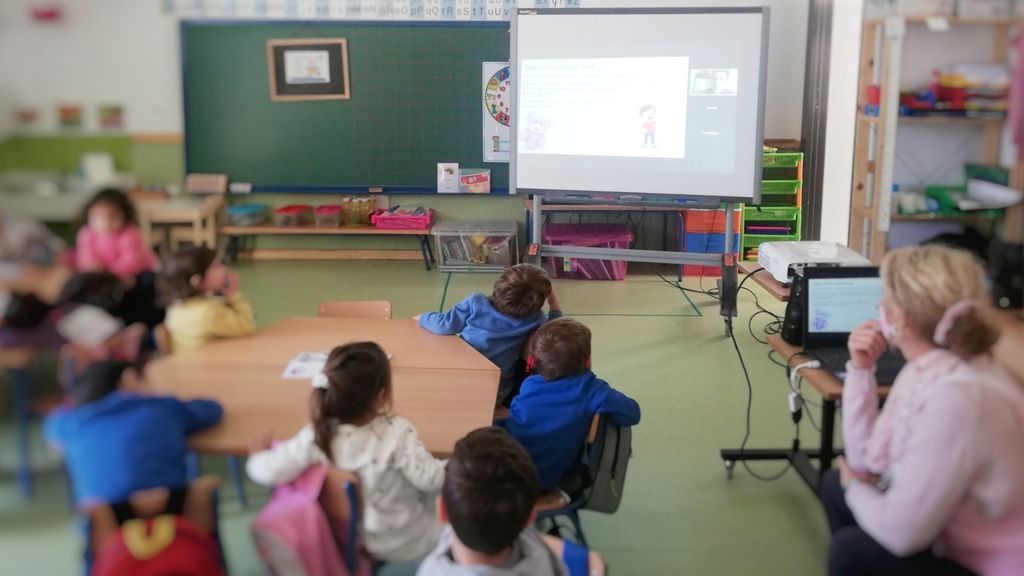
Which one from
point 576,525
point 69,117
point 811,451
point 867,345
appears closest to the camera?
point 69,117

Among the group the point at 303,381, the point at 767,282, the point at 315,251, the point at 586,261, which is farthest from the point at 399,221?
the point at 586,261

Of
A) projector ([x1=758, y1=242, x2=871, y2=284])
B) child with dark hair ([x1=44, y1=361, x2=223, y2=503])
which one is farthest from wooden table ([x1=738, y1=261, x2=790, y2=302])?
child with dark hair ([x1=44, y1=361, x2=223, y2=503])

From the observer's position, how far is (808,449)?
2.93 metres

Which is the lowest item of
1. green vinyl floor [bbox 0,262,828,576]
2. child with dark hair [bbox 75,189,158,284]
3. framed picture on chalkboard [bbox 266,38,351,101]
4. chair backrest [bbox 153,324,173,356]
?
green vinyl floor [bbox 0,262,828,576]

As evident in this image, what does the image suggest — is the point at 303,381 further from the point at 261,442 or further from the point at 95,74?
the point at 95,74

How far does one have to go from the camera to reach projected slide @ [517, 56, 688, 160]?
4.56 metres

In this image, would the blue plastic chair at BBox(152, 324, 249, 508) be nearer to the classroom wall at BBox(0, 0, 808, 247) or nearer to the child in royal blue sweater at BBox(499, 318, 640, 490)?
the classroom wall at BBox(0, 0, 808, 247)

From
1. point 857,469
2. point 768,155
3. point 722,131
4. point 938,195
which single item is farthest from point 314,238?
point 768,155

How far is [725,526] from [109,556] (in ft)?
8.07

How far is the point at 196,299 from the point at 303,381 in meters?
1.07

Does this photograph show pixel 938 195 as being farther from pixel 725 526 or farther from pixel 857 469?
pixel 725 526

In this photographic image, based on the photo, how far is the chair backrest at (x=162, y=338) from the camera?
0.84 m

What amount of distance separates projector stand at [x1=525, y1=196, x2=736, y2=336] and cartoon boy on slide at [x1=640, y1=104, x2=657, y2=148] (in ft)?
2.64

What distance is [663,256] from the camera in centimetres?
538
